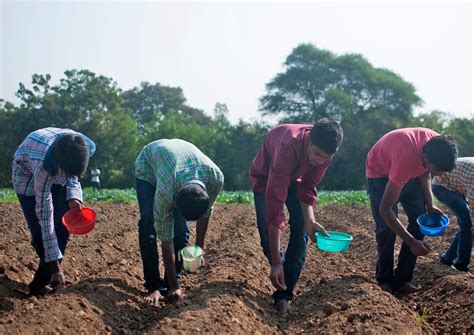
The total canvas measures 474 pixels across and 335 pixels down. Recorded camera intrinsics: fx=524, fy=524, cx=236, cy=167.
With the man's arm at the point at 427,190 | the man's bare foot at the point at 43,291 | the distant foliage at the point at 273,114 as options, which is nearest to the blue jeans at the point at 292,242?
the man's arm at the point at 427,190

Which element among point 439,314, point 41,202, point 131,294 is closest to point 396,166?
point 439,314

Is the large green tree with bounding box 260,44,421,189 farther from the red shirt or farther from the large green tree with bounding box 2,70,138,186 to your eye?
the red shirt

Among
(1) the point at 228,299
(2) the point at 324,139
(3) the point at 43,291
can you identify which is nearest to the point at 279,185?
(2) the point at 324,139

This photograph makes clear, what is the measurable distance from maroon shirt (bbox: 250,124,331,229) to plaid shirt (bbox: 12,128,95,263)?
137 cm

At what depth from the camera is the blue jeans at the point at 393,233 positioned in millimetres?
4539

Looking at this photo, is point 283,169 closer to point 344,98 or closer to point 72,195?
point 72,195

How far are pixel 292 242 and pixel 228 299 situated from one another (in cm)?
71

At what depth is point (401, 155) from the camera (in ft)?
13.4

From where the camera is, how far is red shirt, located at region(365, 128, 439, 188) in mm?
4012

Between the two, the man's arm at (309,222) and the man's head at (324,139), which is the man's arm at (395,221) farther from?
the man's head at (324,139)

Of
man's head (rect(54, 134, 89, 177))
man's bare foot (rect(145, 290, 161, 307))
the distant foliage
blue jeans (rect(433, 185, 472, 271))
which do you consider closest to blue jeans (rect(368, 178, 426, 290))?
blue jeans (rect(433, 185, 472, 271))

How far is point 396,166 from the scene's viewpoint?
401cm

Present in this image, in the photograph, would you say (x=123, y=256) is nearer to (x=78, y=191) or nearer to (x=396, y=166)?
(x=78, y=191)

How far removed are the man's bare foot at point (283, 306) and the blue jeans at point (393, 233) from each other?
3.57 ft
